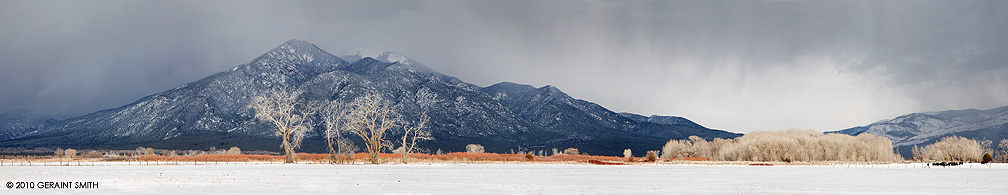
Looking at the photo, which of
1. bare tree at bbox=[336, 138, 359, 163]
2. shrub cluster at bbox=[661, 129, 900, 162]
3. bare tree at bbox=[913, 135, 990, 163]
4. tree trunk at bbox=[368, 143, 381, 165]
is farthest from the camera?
bare tree at bbox=[913, 135, 990, 163]

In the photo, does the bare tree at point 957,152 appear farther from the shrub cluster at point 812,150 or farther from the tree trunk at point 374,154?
the tree trunk at point 374,154

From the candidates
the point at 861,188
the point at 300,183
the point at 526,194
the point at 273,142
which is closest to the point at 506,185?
the point at 526,194

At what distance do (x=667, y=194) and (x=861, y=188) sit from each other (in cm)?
1017

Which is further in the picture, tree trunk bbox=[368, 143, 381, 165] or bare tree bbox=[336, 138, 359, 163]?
bare tree bbox=[336, 138, 359, 163]

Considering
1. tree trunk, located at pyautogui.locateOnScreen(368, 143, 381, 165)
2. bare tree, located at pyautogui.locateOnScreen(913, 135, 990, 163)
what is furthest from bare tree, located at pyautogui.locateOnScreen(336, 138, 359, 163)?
bare tree, located at pyautogui.locateOnScreen(913, 135, 990, 163)

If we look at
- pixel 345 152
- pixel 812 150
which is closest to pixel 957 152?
pixel 812 150

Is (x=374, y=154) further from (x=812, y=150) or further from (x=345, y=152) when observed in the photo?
(x=812, y=150)

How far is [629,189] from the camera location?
26.7 meters

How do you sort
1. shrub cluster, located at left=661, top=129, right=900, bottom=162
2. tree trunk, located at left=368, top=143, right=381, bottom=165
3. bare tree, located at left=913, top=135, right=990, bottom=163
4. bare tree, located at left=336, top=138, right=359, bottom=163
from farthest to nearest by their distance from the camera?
bare tree, located at left=913, top=135, right=990, bottom=163 → shrub cluster, located at left=661, top=129, right=900, bottom=162 → bare tree, located at left=336, top=138, right=359, bottom=163 → tree trunk, located at left=368, top=143, right=381, bottom=165

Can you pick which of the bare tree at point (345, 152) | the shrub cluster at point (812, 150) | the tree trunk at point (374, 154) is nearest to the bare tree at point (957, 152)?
the shrub cluster at point (812, 150)

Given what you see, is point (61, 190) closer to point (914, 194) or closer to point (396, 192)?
point (396, 192)

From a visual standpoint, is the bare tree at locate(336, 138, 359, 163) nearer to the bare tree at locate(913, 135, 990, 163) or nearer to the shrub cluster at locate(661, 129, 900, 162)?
the shrub cluster at locate(661, 129, 900, 162)

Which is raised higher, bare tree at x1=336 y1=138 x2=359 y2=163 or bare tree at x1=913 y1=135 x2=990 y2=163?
bare tree at x1=336 y1=138 x2=359 y2=163

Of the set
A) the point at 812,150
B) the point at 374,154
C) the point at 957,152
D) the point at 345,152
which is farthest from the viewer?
the point at 957,152
